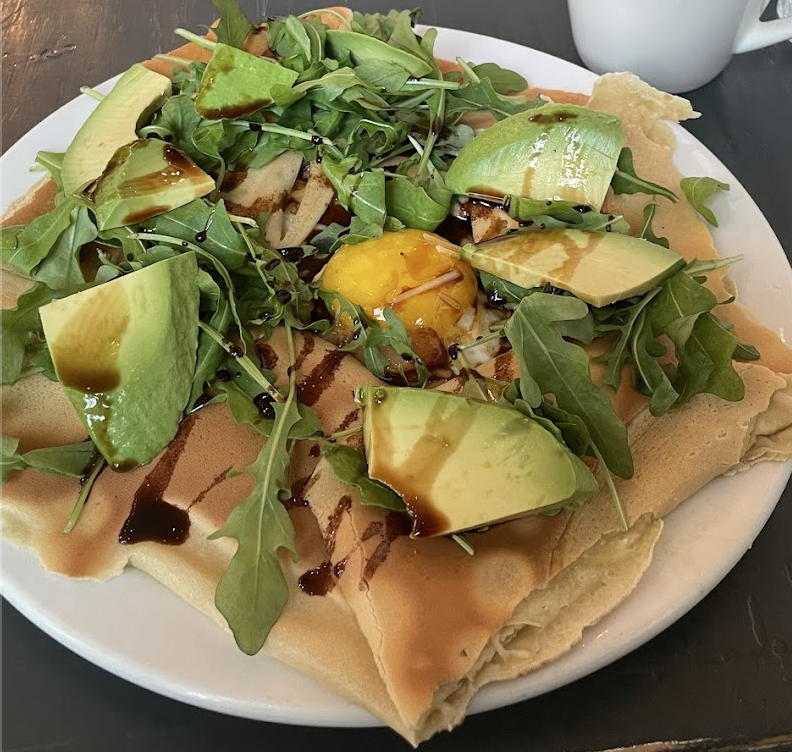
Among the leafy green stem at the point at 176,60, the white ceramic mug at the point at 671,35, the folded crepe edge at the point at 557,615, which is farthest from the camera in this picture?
the white ceramic mug at the point at 671,35

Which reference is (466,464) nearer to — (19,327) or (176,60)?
(19,327)

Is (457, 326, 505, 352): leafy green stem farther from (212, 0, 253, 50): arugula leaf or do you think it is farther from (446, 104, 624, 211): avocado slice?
(212, 0, 253, 50): arugula leaf

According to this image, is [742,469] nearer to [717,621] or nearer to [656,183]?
[717,621]

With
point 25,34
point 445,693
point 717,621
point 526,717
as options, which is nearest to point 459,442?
point 445,693

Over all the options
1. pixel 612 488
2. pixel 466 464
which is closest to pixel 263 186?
pixel 466 464

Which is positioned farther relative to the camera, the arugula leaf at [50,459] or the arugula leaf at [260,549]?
the arugula leaf at [50,459]

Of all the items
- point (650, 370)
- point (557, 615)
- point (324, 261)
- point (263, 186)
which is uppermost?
point (263, 186)

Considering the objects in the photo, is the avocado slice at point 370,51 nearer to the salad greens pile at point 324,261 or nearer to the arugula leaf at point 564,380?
the salad greens pile at point 324,261

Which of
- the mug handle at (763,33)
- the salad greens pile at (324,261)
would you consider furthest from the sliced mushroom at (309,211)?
the mug handle at (763,33)
